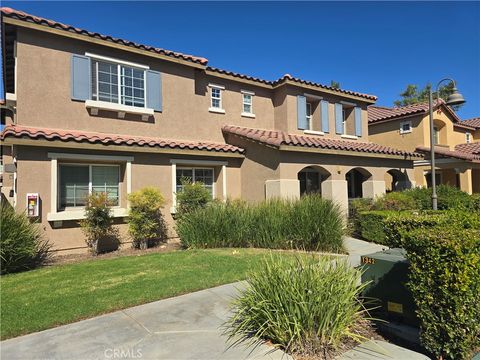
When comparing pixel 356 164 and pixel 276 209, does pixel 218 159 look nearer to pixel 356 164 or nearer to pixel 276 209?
pixel 276 209

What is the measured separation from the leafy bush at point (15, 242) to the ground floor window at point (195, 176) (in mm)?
5501

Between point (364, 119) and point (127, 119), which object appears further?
point (364, 119)

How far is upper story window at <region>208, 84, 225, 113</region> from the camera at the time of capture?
49.0 feet

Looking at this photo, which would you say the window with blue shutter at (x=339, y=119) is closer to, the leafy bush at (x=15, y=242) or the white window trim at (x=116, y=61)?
the white window trim at (x=116, y=61)

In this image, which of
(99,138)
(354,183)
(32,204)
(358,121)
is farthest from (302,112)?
(32,204)

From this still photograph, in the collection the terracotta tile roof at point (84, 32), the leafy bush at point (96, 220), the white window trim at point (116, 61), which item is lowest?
the leafy bush at point (96, 220)

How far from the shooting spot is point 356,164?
15266 millimetres

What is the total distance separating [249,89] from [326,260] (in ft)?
42.2

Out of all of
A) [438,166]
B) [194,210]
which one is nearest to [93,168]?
[194,210]

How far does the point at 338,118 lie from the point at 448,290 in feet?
51.4

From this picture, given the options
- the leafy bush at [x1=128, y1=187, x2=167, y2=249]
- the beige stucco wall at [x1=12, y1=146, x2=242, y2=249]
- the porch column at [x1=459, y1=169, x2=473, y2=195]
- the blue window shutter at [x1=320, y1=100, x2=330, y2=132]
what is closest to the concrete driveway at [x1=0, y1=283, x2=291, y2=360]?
the leafy bush at [x1=128, y1=187, x2=167, y2=249]

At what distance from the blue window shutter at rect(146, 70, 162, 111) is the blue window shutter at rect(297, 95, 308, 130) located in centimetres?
711

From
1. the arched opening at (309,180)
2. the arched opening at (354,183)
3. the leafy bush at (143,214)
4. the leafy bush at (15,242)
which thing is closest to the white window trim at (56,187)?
the leafy bush at (143,214)

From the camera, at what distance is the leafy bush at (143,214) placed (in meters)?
10.6
